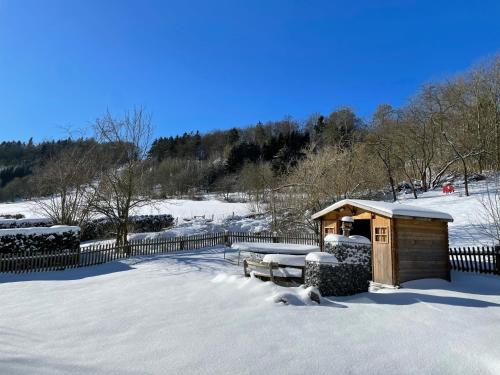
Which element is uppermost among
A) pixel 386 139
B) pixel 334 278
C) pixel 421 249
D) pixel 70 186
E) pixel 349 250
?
pixel 386 139

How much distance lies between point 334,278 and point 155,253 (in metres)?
11.4

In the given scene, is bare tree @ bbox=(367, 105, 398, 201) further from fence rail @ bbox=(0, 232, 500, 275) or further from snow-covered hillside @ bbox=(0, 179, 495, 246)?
fence rail @ bbox=(0, 232, 500, 275)

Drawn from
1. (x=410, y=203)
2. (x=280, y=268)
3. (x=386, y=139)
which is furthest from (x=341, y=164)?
(x=280, y=268)

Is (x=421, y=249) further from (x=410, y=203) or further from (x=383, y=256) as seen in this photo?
(x=410, y=203)

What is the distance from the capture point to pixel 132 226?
30891 millimetres

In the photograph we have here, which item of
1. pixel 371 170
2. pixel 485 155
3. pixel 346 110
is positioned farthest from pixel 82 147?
pixel 346 110

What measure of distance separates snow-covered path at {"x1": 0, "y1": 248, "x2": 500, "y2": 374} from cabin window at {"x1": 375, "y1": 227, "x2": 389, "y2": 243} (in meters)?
1.68

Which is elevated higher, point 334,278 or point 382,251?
point 382,251

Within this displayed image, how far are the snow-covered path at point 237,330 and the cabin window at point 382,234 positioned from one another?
1.68m

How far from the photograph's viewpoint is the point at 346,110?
6178cm

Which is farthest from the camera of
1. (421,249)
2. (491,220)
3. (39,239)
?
(491,220)

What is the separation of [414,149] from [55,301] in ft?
119

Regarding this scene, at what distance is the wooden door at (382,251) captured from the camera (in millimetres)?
11196

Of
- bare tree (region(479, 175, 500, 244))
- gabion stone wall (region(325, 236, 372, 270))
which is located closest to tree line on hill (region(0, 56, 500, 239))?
bare tree (region(479, 175, 500, 244))
